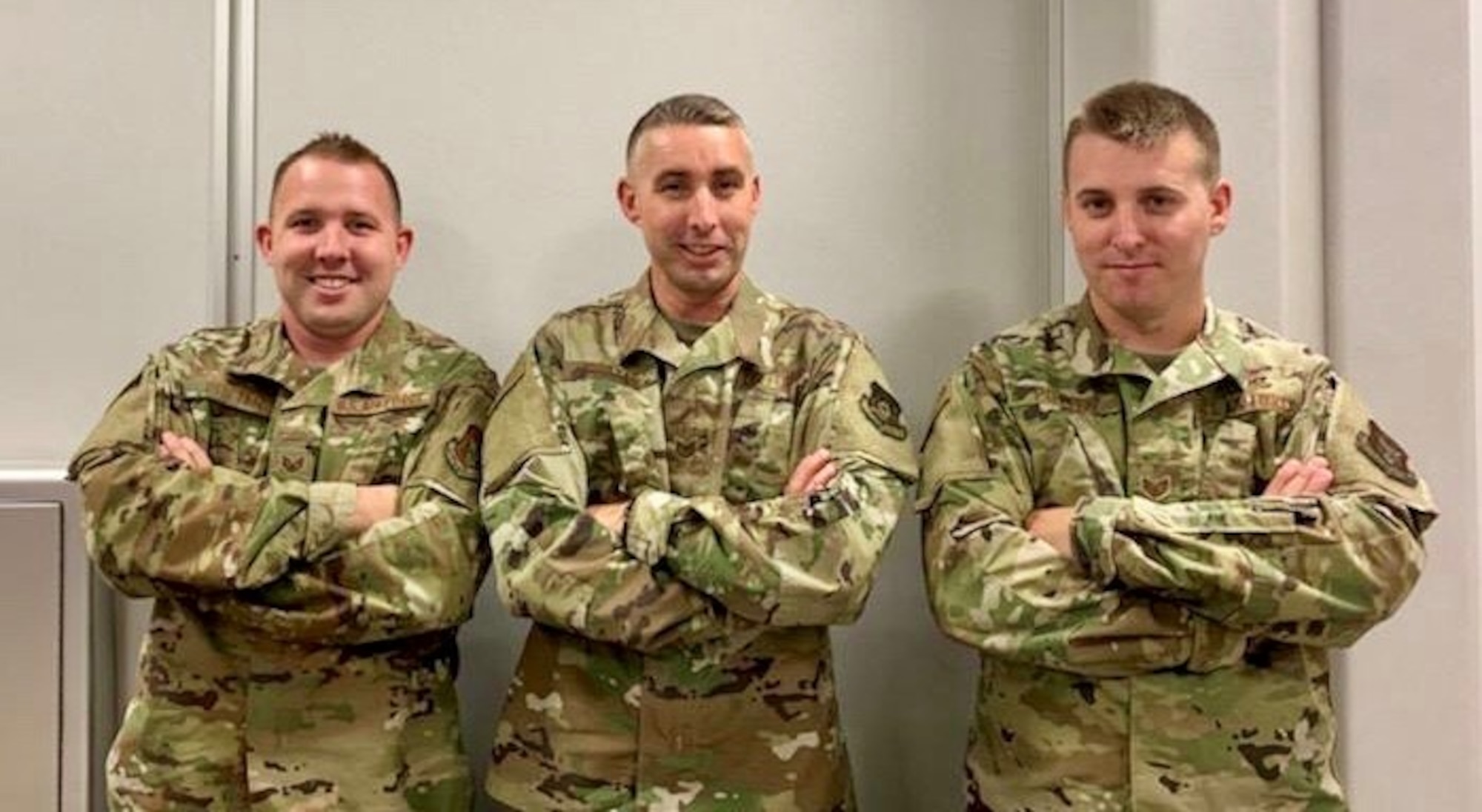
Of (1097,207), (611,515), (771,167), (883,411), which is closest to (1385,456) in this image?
(1097,207)

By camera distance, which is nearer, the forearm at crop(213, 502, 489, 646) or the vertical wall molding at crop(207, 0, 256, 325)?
the forearm at crop(213, 502, 489, 646)

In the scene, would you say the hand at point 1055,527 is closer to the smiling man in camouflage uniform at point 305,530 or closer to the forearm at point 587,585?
the forearm at point 587,585

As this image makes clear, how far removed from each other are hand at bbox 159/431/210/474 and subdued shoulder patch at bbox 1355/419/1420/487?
1826mm

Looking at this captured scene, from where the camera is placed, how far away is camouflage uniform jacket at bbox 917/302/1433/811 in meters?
1.91

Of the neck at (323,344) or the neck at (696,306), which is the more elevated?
the neck at (696,306)

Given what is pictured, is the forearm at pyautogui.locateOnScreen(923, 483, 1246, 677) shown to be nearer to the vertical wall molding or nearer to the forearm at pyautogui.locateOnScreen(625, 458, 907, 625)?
the forearm at pyautogui.locateOnScreen(625, 458, 907, 625)

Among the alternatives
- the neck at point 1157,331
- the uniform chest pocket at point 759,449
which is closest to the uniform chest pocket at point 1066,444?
the neck at point 1157,331

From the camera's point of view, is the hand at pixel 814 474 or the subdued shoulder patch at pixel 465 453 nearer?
the hand at pixel 814 474

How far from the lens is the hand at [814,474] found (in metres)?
2.08

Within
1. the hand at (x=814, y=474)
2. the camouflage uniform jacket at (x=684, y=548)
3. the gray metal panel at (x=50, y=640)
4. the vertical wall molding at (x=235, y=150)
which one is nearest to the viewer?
the camouflage uniform jacket at (x=684, y=548)

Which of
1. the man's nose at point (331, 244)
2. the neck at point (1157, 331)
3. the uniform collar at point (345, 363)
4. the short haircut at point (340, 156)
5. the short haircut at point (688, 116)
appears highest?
the short haircut at point (688, 116)

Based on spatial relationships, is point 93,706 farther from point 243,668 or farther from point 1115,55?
point 1115,55

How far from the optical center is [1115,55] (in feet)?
8.82

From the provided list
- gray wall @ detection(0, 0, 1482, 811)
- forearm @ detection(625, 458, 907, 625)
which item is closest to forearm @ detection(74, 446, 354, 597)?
forearm @ detection(625, 458, 907, 625)
